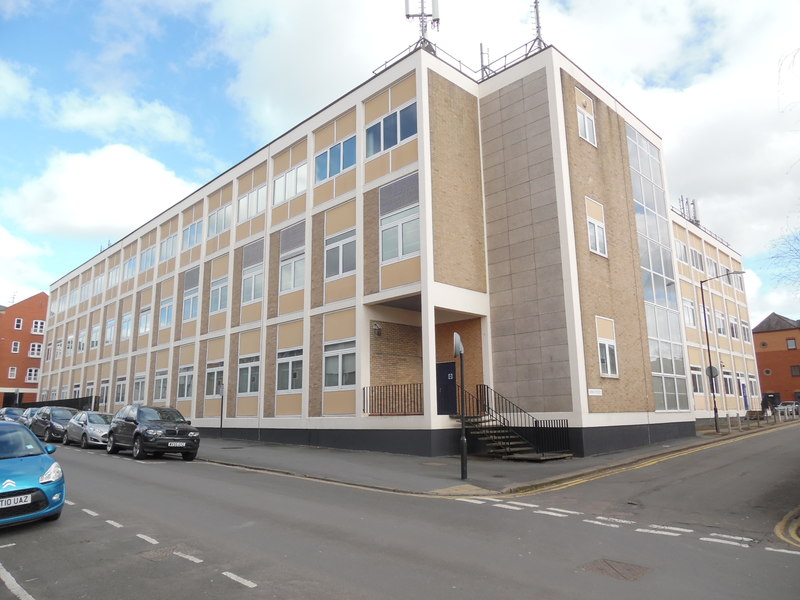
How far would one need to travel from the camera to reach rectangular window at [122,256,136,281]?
1570 inches

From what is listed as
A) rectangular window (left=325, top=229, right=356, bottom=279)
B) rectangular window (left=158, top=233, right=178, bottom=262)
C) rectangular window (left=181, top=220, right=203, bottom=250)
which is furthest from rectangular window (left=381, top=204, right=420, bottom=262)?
rectangular window (left=158, top=233, right=178, bottom=262)

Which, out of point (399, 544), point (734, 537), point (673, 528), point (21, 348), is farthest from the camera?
point (21, 348)

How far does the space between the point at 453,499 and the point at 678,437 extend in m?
16.2

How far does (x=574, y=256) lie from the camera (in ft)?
61.8

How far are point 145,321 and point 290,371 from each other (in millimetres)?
17557

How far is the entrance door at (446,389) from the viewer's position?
19.8 m

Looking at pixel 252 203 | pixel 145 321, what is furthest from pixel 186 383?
pixel 252 203

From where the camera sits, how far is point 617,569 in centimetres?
620

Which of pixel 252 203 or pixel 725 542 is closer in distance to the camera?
pixel 725 542

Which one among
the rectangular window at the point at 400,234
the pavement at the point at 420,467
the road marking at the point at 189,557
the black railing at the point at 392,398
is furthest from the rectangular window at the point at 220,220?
the road marking at the point at 189,557

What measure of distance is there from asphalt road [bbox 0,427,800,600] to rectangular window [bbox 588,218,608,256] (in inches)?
395

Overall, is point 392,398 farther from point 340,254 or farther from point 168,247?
point 168,247

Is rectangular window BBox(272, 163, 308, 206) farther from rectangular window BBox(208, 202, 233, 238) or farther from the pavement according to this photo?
the pavement

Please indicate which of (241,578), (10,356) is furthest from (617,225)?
(10,356)
